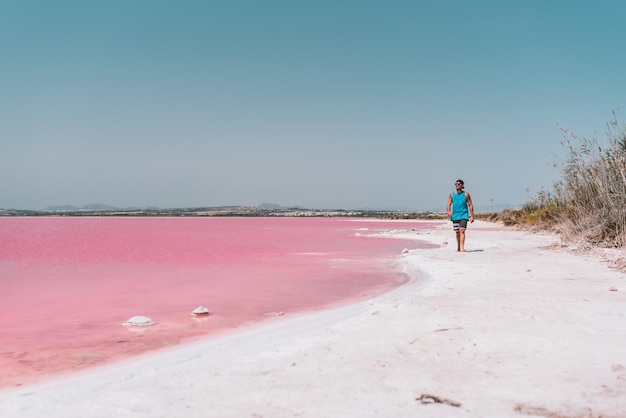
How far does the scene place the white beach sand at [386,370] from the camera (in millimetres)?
2447

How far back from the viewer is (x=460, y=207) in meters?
12.0

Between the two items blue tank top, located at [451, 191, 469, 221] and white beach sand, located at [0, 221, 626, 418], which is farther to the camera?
blue tank top, located at [451, 191, 469, 221]

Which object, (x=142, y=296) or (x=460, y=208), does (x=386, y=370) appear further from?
(x=460, y=208)

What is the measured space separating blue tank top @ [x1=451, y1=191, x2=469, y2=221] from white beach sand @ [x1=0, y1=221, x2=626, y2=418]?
6946 mm

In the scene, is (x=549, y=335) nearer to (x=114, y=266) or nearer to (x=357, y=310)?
(x=357, y=310)

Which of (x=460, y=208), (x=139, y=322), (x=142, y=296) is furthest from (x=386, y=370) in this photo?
(x=460, y=208)

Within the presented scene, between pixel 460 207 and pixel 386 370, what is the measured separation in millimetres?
9685

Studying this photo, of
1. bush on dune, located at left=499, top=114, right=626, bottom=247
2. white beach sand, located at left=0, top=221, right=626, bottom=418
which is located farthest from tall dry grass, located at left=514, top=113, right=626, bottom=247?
white beach sand, located at left=0, top=221, right=626, bottom=418

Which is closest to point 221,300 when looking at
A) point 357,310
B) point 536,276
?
point 357,310

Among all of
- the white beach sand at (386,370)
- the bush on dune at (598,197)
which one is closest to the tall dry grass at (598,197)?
the bush on dune at (598,197)

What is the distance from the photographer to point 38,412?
2.52 metres

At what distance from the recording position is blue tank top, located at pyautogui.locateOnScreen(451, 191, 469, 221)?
12.0 meters

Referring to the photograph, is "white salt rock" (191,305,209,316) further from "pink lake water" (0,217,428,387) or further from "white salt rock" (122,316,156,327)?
"white salt rock" (122,316,156,327)

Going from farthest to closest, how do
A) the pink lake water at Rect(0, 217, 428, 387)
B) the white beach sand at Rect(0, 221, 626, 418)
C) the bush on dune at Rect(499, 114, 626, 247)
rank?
the bush on dune at Rect(499, 114, 626, 247), the pink lake water at Rect(0, 217, 428, 387), the white beach sand at Rect(0, 221, 626, 418)
